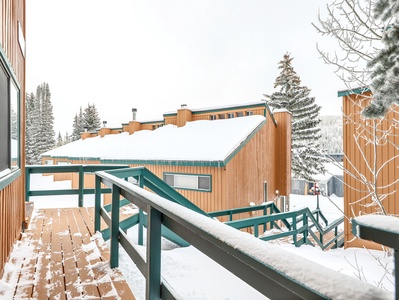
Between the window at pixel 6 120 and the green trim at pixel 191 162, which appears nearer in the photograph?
the window at pixel 6 120

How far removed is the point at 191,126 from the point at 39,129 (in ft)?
108

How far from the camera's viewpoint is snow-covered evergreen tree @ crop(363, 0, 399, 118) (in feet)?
10.3

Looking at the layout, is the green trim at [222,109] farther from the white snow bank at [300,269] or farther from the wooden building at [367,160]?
the white snow bank at [300,269]

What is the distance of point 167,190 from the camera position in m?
4.94

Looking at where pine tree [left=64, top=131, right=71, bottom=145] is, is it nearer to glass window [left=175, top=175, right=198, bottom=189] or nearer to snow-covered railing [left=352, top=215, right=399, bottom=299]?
glass window [left=175, top=175, right=198, bottom=189]

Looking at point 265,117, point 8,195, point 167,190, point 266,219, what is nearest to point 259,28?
point 265,117

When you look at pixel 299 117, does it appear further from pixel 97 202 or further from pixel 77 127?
pixel 77 127

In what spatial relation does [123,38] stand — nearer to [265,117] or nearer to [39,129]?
[265,117]

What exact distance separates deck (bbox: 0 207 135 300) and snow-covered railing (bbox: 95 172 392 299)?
94 cm

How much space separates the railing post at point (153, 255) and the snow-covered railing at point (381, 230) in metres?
1.25

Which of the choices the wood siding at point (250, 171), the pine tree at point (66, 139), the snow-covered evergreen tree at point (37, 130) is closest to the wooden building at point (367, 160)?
the wood siding at point (250, 171)

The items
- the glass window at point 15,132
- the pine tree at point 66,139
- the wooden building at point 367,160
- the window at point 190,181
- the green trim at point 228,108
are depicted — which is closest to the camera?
the glass window at point 15,132

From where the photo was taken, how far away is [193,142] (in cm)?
1303

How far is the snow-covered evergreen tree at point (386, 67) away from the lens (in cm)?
312
